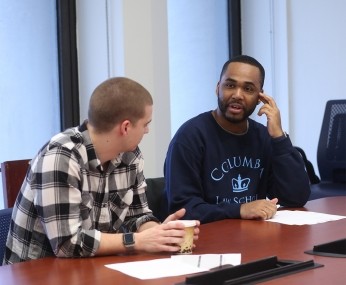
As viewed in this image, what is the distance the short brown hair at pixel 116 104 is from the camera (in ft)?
→ 6.43

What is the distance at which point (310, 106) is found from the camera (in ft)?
16.5

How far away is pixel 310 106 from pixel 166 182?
8.81 feet

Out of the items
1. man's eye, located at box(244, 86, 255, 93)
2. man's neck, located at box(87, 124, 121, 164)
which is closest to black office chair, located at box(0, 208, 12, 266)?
man's neck, located at box(87, 124, 121, 164)

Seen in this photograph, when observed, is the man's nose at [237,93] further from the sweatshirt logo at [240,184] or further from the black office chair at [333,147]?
the black office chair at [333,147]

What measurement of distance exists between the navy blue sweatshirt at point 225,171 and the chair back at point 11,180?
0.64 metres

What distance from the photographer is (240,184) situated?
2.69 m

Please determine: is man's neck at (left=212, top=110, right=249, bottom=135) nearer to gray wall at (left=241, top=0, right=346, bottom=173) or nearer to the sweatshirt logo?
the sweatshirt logo

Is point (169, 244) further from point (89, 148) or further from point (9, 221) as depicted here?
point (9, 221)

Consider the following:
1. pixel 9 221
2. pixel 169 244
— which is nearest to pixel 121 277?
pixel 169 244

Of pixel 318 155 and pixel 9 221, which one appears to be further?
pixel 318 155

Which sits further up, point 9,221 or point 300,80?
point 300,80

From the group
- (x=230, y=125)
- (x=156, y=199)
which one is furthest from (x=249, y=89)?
(x=156, y=199)

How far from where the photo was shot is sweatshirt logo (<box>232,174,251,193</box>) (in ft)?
8.75

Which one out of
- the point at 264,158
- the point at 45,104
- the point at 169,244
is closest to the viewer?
the point at 169,244
